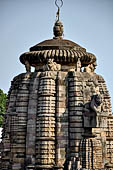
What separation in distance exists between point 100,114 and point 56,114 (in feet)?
9.39

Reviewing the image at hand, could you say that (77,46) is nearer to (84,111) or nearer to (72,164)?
(84,111)

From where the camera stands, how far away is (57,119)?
→ 68.4ft

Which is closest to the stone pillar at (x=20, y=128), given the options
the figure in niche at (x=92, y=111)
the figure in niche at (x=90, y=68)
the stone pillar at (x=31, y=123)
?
the stone pillar at (x=31, y=123)

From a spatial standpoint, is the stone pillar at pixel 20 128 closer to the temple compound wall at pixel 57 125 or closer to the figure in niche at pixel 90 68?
the temple compound wall at pixel 57 125

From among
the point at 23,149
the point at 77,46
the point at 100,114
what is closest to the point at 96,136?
the point at 100,114

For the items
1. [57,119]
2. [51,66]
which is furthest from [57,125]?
[51,66]

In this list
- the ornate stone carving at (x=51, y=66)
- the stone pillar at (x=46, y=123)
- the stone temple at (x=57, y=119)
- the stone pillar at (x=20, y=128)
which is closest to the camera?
the stone pillar at (x=46, y=123)

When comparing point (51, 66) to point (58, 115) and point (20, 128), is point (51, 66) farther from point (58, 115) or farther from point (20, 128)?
point (20, 128)

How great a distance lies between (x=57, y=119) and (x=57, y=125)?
1.28 ft

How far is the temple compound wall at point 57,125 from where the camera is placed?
66.1ft

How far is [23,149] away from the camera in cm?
2102

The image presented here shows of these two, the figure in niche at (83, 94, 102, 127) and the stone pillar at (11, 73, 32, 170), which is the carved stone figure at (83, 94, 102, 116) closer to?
the figure in niche at (83, 94, 102, 127)

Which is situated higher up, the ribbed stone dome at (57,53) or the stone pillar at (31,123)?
the ribbed stone dome at (57,53)

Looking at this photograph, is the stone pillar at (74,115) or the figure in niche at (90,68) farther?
the figure in niche at (90,68)
